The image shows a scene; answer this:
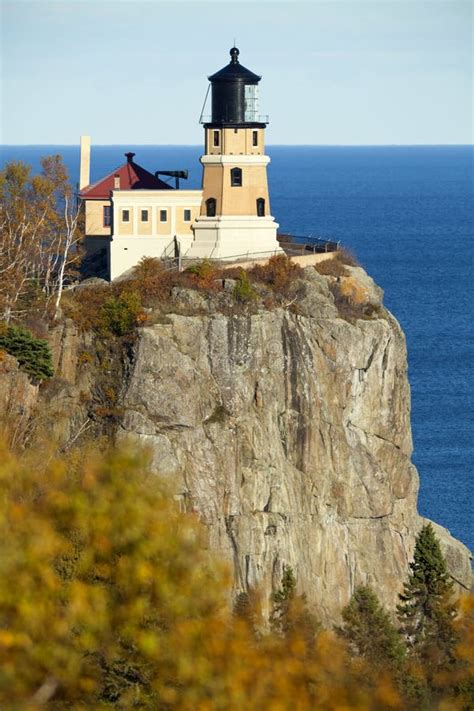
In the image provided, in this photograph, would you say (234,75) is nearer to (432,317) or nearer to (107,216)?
(107,216)

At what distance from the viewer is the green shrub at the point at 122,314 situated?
5294cm

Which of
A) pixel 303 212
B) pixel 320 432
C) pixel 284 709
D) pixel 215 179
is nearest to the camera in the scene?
pixel 284 709

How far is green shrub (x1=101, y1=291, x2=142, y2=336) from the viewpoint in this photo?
5294cm

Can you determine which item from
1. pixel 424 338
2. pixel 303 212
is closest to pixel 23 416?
pixel 424 338

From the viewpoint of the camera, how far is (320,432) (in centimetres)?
5522

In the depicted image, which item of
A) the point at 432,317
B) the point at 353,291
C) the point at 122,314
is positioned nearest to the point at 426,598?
the point at 353,291

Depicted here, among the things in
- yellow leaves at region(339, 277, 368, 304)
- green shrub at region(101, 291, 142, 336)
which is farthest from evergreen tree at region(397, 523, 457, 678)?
green shrub at region(101, 291, 142, 336)

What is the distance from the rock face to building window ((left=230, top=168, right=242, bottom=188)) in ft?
17.3

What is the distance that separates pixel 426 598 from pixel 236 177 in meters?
16.4

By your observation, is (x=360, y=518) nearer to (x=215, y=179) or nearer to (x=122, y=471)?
(x=215, y=179)

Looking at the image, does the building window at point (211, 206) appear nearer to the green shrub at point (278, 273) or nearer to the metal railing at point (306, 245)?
the metal railing at point (306, 245)

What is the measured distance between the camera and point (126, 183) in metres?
62.7

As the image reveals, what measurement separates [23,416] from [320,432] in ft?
32.9

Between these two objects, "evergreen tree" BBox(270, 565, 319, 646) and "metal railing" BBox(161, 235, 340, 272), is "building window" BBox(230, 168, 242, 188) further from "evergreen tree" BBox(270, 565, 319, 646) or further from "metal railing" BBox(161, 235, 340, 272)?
"evergreen tree" BBox(270, 565, 319, 646)
